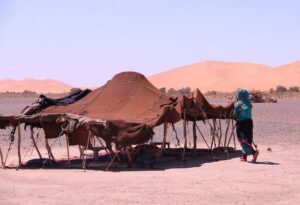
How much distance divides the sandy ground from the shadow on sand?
3.6 inches

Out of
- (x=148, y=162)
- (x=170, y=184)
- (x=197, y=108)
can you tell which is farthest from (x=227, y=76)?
(x=170, y=184)

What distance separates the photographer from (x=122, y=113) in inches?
719

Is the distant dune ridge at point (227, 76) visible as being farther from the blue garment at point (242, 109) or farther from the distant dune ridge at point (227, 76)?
the blue garment at point (242, 109)

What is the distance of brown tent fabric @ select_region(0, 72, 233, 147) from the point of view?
16406 mm

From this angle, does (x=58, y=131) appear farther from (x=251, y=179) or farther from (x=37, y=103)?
(x=251, y=179)

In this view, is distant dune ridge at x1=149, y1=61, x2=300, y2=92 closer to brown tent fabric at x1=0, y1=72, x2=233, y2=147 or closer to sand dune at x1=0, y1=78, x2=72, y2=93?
sand dune at x1=0, y1=78, x2=72, y2=93

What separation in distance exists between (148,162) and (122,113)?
196 centimetres

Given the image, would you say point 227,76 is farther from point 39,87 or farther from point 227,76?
point 39,87

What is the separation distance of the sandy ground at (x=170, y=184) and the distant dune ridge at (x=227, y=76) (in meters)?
80.1

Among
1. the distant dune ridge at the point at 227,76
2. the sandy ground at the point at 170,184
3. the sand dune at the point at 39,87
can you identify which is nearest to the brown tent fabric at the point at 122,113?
the sandy ground at the point at 170,184

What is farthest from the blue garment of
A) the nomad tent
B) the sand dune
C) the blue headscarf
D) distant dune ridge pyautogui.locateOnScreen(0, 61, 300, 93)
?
the sand dune

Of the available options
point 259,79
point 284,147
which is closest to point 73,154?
point 284,147

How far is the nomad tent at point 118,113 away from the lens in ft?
53.8

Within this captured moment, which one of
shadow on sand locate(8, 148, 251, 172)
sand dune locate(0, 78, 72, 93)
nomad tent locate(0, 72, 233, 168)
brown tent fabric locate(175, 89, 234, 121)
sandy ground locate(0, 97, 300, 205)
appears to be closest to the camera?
sandy ground locate(0, 97, 300, 205)
